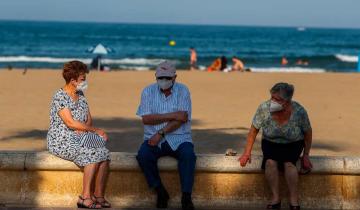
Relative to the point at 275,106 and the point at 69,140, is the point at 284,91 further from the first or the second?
the point at 69,140

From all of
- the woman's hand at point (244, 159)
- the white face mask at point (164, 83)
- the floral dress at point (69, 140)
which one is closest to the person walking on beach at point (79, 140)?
the floral dress at point (69, 140)

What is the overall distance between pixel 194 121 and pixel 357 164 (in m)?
6.58

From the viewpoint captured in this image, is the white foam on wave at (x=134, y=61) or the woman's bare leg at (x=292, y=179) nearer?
the woman's bare leg at (x=292, y=179)

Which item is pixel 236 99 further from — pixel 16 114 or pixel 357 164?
pixel 357 164

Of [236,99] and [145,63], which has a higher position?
[236,99]

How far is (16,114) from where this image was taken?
14.2 metres

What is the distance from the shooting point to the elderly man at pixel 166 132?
23.2ft

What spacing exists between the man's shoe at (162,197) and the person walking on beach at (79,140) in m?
0.44

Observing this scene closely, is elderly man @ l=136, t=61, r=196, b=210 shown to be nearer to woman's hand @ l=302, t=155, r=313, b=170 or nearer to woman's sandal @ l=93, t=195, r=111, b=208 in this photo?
woman's sandal @ l=93, t=195, r=111, b=208

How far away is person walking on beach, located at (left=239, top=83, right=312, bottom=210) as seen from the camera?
703 centimetres

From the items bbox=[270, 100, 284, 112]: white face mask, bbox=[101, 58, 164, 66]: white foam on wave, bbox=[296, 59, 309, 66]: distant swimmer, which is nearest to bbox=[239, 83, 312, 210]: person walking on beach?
bbox=[270, 100, 284, 112]: white face mask

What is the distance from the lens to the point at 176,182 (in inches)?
288

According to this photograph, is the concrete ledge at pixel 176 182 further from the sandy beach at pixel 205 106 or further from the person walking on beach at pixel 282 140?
the sandy beach at pixel 205 106

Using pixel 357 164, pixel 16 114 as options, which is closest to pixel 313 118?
pixel 16 114
